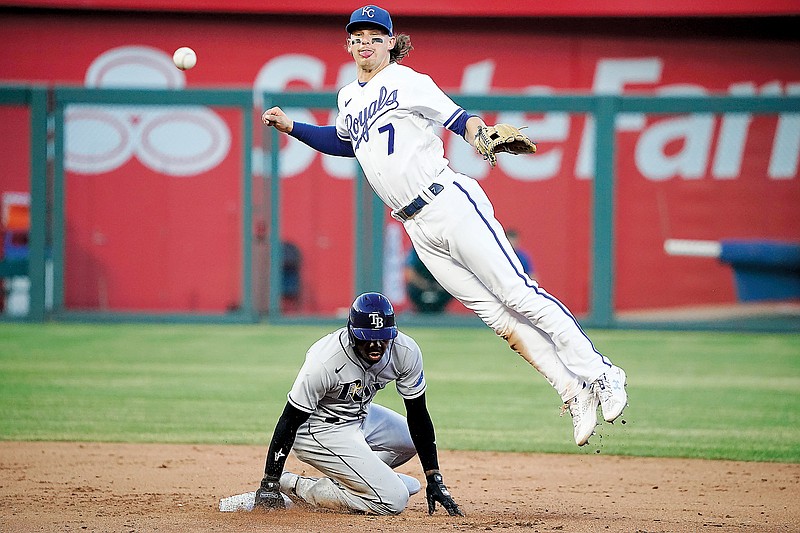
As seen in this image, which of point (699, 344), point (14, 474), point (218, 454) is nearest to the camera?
point (14, 474)

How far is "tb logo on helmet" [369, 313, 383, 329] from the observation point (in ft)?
18.0

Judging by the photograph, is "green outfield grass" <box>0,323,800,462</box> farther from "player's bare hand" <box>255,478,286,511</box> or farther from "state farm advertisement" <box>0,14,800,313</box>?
"player's bare hand" <box>255,478,286,511</box>

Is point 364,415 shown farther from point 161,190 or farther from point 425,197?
point 161,190

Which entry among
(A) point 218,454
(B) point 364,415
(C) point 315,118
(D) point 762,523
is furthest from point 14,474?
(C) point 315,118

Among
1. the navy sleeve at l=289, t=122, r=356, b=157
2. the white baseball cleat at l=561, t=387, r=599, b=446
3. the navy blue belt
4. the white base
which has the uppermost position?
the navy sleeve at l=289, t=122, r=356, b=157

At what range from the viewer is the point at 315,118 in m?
15.6

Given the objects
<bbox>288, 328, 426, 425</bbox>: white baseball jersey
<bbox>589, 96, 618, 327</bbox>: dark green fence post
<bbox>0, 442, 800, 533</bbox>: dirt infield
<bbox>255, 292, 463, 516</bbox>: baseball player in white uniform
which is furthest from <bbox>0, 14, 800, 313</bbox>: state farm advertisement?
<bbox>288, 328, 426, 425</bbox>: white baseball jersey

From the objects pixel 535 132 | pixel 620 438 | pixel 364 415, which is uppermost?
pixel 535 132

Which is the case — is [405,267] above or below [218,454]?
above

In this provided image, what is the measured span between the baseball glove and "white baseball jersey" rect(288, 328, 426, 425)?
128 centimetres

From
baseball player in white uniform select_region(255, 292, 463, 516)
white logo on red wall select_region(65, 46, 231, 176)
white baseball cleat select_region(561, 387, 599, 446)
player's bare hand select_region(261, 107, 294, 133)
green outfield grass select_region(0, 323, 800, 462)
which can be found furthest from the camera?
white logo on red wall select_region(65, 46, 231, 176)

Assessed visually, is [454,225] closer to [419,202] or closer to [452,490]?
[419,202]

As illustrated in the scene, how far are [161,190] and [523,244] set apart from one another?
4.92 m

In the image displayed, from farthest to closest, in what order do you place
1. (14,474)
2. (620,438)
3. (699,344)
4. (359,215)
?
(359,215) < (699,344) < (620,438) < (14,474)
